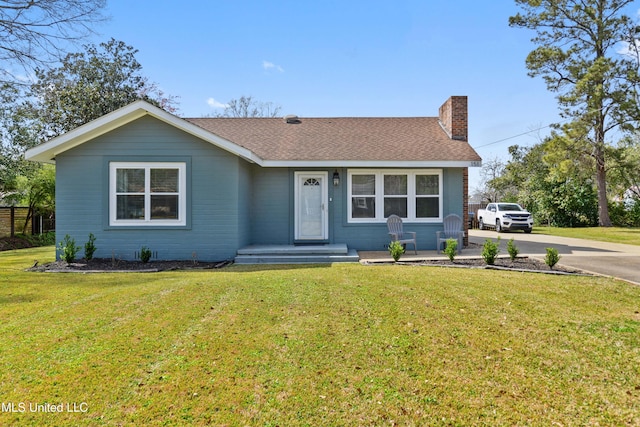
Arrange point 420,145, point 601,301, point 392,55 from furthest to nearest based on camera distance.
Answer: point 392,55 < point 420,145 < point 601,301

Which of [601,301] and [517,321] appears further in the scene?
[601,301]

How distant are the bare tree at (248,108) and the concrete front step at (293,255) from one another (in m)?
26.1

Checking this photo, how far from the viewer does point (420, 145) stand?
455 inches

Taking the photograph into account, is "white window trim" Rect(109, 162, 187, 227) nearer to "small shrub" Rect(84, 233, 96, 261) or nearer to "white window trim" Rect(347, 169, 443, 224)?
"small shrub" Rect(84, 233, 96, 261)

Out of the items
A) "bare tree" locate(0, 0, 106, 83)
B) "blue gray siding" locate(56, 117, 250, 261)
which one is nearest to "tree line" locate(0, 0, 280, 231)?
"bare tree" locate(0, 0, 106, 83)

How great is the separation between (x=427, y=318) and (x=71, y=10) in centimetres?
1515

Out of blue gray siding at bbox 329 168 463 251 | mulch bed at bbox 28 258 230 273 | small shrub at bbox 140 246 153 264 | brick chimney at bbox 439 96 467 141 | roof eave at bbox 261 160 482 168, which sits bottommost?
mulch bed at bbox 28 258 230 273

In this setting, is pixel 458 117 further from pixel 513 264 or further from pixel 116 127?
pixel 116 127

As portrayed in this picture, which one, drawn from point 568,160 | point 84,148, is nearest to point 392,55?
point 568,160

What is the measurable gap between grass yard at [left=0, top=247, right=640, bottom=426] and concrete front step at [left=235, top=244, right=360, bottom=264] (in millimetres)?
3204

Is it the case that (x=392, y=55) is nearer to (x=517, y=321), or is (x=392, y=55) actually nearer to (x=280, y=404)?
(x=517, y=321)

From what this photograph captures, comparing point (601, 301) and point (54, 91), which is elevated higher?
point (54, 91)

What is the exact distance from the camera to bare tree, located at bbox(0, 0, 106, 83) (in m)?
12.2

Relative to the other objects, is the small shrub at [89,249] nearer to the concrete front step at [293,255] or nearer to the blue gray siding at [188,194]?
the blue gray siding at [188,194]
